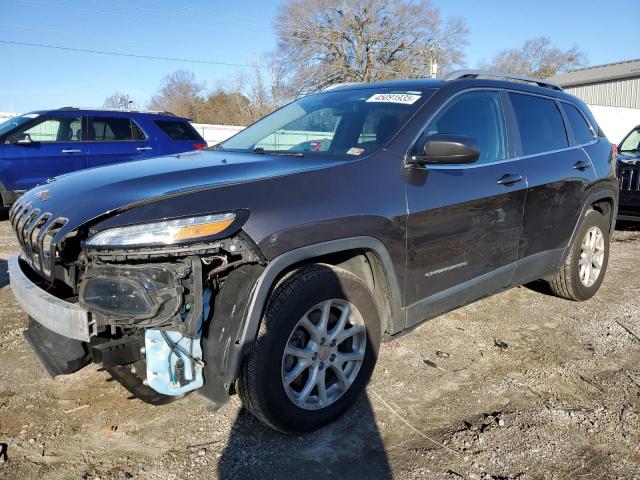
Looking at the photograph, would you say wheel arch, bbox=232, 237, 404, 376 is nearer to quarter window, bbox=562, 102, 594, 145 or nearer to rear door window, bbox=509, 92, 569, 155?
rear door window, bbox=509, 92, 569, 155

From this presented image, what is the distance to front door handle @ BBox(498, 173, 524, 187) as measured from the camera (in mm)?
3492

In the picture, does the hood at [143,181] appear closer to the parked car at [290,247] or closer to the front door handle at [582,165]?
the parked car at [290,247]

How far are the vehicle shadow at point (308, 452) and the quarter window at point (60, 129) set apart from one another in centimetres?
723

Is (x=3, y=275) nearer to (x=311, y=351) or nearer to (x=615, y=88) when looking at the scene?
(x=311, y=351)

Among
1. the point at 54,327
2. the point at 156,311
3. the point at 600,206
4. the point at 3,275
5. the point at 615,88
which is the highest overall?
the point at 615,88

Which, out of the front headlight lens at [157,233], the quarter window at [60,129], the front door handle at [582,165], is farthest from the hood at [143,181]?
the quarter window at [60,129]

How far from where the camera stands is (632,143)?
359 inches

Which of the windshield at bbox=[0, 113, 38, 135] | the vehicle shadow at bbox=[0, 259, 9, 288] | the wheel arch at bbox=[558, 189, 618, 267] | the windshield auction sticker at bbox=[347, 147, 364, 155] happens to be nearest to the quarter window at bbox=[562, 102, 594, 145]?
the wheel arch at bbox=[558, 189, 618, 267]

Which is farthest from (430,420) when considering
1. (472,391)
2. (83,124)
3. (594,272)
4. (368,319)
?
(83,124)

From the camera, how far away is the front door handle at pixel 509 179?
3492 millimetres

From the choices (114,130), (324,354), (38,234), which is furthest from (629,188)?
(114,130)

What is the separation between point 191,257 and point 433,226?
1435mm

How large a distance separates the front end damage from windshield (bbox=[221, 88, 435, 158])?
106 centimetres

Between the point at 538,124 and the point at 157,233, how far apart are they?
318 cm
